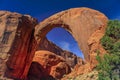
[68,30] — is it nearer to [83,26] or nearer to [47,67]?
[83,26]

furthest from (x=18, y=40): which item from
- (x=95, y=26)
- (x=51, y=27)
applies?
(x=95, y=26)

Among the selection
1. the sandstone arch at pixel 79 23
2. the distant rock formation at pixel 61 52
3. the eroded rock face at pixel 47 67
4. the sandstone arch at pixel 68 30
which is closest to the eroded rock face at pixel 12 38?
the sandstone arch at pixel 68 30

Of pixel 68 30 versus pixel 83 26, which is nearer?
pixel 83 26

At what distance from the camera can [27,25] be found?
38562 millimetres

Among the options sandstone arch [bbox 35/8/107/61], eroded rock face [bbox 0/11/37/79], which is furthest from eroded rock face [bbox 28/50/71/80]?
sandstone arch [bbox 35/8/107/61]

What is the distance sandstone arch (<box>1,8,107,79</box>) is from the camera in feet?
107

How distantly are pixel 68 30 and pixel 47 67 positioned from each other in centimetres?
1106

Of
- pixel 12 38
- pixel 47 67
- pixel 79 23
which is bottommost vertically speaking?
pixel 47 67

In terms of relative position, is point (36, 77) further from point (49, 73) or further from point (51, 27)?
point (51, 27)

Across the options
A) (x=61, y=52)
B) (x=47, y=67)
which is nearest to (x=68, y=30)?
(x=47, y=67)

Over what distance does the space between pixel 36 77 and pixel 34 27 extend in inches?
361

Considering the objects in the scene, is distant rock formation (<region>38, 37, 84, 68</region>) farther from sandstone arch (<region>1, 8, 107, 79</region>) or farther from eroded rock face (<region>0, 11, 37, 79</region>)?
eroded rock face (<region>0, 11, 37, 79</region>)

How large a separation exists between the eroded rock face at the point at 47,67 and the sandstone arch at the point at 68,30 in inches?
154

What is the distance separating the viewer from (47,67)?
155 feet
